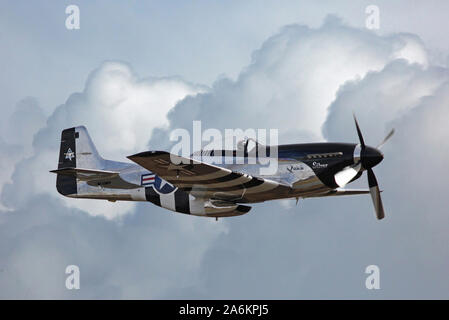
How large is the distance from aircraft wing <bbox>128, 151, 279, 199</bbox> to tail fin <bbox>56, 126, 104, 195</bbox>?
6.08 meters

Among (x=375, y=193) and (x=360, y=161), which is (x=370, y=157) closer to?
(x=360, y=161)

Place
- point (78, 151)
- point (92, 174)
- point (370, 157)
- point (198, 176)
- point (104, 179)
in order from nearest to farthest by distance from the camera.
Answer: point (198, 176) < point (370, 157) < point (92, 174) < point (104, 179) < point (78, 151)

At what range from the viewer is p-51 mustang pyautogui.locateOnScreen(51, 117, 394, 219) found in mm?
22906

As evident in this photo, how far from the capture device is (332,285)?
102625mm

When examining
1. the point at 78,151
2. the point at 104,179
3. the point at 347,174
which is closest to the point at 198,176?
the point at 347,174

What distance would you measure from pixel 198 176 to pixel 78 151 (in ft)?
27.8

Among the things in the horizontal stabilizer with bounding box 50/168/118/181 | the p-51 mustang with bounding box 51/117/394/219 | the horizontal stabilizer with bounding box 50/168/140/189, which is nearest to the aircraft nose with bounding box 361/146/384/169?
the p-51 mustang with bounding box 51/117/394/219

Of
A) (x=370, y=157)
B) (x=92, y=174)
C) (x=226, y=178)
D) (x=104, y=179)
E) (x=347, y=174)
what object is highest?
(x=92, y=174)

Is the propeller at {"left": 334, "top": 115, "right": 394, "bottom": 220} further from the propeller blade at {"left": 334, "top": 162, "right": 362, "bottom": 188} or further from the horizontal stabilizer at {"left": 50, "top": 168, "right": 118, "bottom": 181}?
the horizontal stabilizer at {"left": 50, "top": 168, "right": 118, "bottom": 181}

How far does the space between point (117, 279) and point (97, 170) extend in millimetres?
78111

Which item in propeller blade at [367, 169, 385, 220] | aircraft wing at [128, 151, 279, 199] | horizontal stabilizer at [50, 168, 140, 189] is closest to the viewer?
aircraft wing at [128, 151, 279, 199]

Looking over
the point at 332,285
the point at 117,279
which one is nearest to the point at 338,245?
the point at 332,285

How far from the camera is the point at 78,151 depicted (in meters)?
29.9
